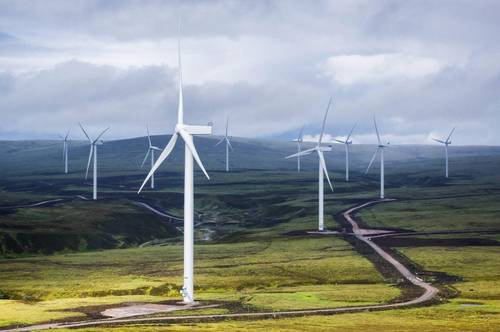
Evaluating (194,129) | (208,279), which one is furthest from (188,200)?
(208,279)

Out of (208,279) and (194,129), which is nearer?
(194,129)

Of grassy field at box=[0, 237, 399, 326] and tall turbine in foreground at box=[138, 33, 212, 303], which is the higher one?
tall turbine in foreground at box=[138, 33, 212, 303]

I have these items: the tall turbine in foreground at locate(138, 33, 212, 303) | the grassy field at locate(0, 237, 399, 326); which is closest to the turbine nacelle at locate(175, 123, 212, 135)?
the tall turbine in foreground at locate(138, 33, 212, 303)

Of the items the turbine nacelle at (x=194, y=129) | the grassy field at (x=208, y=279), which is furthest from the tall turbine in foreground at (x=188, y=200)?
the grassy field at (x=208, y=279)

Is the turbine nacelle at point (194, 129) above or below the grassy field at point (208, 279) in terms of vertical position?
above

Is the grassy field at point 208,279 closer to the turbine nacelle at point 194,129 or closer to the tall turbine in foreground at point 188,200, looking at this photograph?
the tall turbine in foreground at point 188,200

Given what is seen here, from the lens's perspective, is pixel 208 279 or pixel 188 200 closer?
pixel 188 200

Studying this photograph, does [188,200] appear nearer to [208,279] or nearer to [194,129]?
[194,129]

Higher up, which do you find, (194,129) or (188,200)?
(194,129)

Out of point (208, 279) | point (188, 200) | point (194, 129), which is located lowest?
point (208, 279)

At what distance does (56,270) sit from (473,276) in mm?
77945

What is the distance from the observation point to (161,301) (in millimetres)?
111438

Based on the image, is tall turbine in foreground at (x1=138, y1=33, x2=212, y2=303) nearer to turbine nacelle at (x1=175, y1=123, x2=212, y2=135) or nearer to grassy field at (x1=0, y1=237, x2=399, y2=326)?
turbine nacelle at (x1=175, y1=123, x2=212, y2=135)

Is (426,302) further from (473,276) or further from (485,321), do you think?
(473,276)
